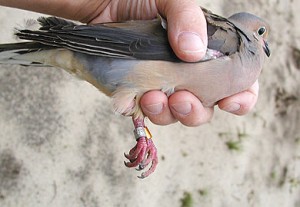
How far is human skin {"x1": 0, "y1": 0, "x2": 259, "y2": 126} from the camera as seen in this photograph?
3059 mm

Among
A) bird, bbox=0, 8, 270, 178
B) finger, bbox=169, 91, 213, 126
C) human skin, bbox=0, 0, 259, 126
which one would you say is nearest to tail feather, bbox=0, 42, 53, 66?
bird, bbox=0, 8, 270, 178

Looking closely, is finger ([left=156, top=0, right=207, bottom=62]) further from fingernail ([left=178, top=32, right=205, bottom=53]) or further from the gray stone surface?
the gray stone surface

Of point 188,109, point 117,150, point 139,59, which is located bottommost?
point 117,150

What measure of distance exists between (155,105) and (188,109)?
184mm

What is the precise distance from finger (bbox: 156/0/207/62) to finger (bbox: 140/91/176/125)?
9.3 inches

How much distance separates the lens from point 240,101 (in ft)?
11.1

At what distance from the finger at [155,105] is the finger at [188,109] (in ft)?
0.12

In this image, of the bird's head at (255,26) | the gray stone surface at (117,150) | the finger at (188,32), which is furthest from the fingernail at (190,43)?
the gray stone surface at (117,150)

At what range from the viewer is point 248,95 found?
11.3ft

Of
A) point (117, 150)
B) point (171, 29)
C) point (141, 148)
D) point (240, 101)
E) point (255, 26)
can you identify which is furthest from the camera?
point (117, 150)

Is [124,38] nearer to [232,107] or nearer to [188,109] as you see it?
[188,109]

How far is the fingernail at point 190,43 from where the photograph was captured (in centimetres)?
299

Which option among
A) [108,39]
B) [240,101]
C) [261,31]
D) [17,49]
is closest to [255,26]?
[261,31]

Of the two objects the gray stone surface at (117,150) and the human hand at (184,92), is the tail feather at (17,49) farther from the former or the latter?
the gray stone surface at (117,150)
